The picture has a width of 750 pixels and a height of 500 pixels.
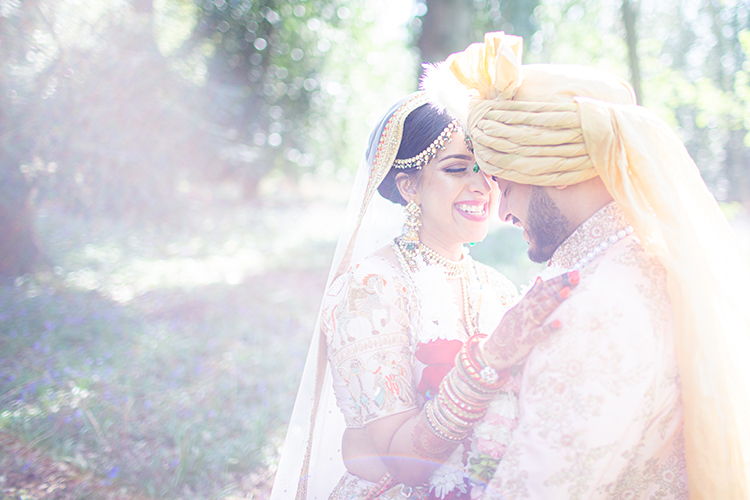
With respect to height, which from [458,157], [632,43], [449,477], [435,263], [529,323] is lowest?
[449,477]

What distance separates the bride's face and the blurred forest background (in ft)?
7.33

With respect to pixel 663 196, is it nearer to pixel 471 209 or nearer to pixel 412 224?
pixel 471 209

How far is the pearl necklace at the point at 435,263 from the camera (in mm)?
2111

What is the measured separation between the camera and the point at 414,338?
194 centimetres

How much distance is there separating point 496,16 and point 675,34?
307 inches

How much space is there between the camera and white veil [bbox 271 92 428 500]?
2.11 m

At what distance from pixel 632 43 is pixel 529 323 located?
11.0 meters

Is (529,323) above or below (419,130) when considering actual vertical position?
below

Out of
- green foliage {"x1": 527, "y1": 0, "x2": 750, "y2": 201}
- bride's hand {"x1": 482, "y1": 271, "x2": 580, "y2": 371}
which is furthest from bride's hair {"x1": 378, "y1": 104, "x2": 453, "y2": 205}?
green foliage {"x1": 527, "y1": 0, "x2": 750, "y2": 201}

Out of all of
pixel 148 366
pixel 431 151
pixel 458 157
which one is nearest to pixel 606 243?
pixel 458 157

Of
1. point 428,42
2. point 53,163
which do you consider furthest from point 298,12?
point 53,163

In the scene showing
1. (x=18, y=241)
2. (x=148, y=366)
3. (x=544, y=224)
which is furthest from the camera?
(x=18, y=241)

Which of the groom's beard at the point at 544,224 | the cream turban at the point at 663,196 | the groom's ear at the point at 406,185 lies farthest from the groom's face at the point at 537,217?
the groom's ear at the point at 406,185

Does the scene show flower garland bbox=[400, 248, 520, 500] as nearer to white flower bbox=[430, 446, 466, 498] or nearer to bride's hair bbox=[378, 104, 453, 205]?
white flower bbox=[430, 446, 466, 498]
